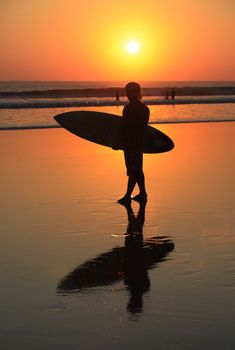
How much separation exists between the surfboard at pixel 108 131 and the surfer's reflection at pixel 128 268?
16.0ft

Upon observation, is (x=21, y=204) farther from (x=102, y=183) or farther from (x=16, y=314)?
(x=16, y=314)

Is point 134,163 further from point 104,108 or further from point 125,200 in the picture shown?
point 104,108

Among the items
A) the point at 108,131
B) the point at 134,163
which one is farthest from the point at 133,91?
the point at 108,131

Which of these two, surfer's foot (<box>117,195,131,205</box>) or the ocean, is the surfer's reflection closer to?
surfer's foot (<box>117,195,131,205</box>)

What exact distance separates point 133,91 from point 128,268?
15.3ft

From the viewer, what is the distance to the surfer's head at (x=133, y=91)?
10539 millimetres

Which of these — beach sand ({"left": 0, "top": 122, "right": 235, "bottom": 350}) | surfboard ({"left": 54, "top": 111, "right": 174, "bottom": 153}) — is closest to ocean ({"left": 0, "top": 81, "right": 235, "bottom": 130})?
surfboard ({"left": 54, "top": 111, "right": 174, "bottom": 153})

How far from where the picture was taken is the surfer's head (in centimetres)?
1054

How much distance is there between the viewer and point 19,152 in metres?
16.7

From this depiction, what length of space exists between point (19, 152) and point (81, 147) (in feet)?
7.37

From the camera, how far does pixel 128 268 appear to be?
645 cm

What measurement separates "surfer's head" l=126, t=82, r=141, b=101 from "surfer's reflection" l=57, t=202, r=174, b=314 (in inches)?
123

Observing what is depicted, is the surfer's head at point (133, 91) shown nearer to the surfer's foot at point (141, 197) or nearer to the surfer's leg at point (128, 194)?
the surfer's leg at point (128, 194)

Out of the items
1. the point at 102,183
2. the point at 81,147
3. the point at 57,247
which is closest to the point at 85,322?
the point at 57,247
